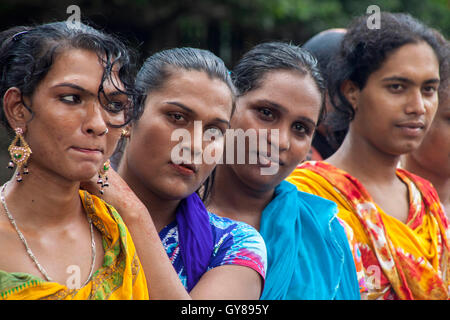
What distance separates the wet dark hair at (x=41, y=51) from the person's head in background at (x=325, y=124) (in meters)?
2.10

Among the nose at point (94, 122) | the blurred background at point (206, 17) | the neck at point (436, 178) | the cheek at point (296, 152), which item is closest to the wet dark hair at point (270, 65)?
the cheek at point (296, 152)

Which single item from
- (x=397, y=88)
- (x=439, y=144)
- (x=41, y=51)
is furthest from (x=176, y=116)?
(x=439, y=144)

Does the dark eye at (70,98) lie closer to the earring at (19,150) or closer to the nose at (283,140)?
the earring at (19,150)

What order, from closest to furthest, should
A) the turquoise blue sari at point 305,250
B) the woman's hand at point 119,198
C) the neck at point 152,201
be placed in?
the woman's hand at point 119,198, the neck at point 152,201, the turquoise blue sari at point 305,250

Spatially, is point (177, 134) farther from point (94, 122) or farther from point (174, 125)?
point (94, 122)

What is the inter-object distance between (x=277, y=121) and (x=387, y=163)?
1.10 meters

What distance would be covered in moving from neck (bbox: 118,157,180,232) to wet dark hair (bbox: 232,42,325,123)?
78 centimetres

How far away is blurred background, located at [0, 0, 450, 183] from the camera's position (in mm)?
7539

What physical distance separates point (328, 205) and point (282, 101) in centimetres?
63

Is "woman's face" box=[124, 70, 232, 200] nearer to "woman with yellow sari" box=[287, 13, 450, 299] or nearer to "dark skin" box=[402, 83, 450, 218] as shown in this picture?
"woman with yellow sari" box=[287, 13, 450, 299]

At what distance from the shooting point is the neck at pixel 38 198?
1.95 metres

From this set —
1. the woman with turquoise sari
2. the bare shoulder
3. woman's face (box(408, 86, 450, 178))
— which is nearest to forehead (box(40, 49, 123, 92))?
the bare shoulder
